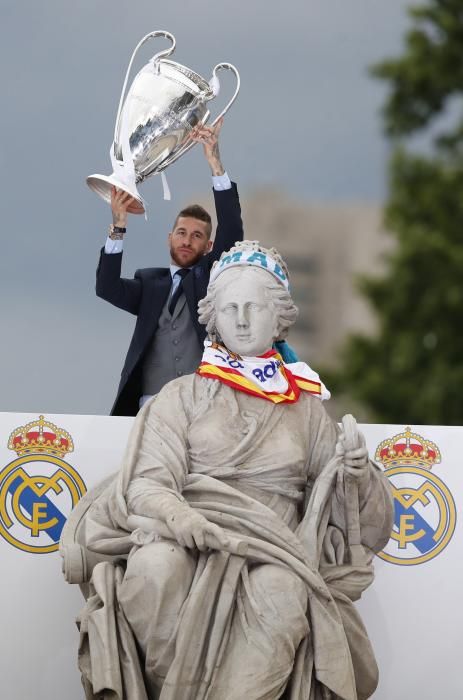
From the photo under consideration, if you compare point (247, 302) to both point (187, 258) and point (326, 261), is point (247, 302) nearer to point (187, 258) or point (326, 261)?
point (187, 258)

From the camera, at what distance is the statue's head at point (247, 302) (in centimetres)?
688

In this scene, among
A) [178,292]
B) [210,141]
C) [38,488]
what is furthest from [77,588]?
[210,141]

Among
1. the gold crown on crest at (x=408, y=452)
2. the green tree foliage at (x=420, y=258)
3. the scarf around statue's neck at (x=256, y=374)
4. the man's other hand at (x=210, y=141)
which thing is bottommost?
the scarf around statue's neck at (x=256, y=374)

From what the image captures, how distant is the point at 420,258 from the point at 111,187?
10.9 m

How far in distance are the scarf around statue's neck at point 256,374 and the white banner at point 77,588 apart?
0.65 meters

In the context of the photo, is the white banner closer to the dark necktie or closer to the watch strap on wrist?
the dark necktie

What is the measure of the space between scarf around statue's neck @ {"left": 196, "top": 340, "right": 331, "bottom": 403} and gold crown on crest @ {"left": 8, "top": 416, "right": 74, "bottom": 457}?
0.81 meters

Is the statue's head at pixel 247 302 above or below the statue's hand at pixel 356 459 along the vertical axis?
above

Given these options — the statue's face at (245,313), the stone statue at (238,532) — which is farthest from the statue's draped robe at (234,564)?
the statue's face at (245,313)

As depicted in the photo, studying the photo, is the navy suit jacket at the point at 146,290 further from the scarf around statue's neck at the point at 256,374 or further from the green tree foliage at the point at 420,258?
the green tree foliage at the point at 420,258

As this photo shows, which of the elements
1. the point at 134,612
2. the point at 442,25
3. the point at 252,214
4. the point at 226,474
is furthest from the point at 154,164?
the point at 442,25

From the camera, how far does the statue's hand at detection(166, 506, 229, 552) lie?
20.5 feet

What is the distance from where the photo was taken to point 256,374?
6.88 meters

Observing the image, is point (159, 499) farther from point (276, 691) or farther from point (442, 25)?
point (442, 25)
